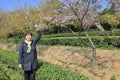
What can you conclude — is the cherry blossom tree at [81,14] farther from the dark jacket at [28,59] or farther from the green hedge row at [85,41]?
the dark jacket at [28,59]


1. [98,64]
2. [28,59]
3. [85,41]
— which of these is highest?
[28,59]

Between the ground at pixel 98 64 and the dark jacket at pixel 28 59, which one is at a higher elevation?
the dark jacket at pixel 28 59

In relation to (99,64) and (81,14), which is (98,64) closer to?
(99,64)

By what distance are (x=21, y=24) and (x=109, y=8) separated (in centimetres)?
1261

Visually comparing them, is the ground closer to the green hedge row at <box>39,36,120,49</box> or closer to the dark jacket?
the green hedge row at <box>39,36,120,49</box>

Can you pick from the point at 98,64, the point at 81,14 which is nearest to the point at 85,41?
the point at 98,64

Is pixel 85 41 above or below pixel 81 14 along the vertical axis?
below

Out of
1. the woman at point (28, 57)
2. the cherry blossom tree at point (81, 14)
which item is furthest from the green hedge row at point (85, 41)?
the woman at point (28, 57)

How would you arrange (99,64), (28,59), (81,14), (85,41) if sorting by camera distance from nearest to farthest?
(28,59) → (81,14) → (99,64) → (85,41)

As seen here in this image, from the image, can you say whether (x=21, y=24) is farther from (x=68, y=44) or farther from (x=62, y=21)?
(x=62, y=21)

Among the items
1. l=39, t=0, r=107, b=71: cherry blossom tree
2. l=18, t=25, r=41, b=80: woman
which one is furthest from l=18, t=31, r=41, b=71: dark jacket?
l=39, t=0, r=107, b=71: cherry blossom tree

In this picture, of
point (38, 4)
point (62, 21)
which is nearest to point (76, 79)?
point (62, 21)

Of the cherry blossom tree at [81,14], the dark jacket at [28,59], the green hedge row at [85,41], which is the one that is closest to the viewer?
the dark jacket at [28,59]

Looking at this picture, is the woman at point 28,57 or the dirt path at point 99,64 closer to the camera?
the woman at point 28,57
